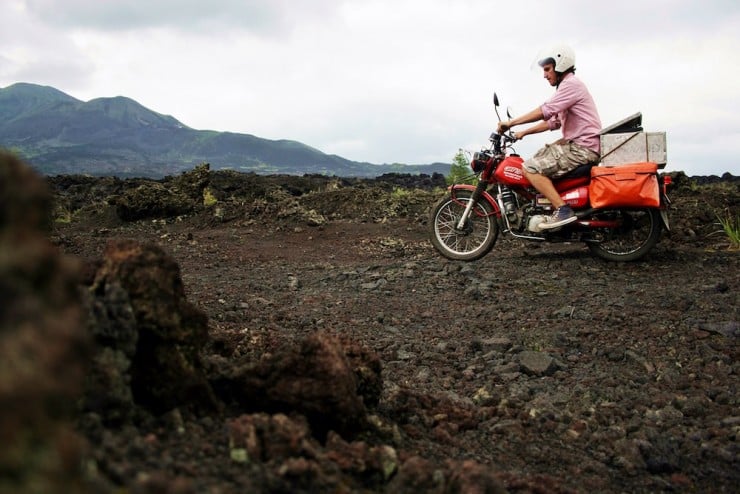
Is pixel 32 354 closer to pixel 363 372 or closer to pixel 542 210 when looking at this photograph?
pixel 363 372

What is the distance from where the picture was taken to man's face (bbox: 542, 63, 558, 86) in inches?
259

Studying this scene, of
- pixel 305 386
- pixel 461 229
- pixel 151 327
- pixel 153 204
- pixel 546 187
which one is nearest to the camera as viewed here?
pixel 151 327

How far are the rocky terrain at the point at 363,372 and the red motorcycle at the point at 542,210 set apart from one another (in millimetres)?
319

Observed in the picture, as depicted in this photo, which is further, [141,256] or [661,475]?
[661,475]

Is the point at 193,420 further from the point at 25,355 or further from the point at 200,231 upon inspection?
the point at 200,231

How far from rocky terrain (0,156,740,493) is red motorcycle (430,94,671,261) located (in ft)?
1.05

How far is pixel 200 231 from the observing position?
36.4ft

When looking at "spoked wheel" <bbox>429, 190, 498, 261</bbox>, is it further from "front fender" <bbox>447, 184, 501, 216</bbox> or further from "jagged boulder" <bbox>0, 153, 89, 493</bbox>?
"jagged boulder" <bbox>0, 153, 89, 493</bbox>

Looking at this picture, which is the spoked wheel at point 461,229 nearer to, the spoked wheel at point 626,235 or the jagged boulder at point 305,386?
the spoked wheel at point 626,235

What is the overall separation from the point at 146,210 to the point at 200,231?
1652mm

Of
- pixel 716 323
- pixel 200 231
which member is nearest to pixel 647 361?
pixel 716 323

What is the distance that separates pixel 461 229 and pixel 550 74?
6.40 ft

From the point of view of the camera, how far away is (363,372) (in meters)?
2.67

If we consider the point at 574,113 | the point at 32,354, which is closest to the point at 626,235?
the point at 574,113
